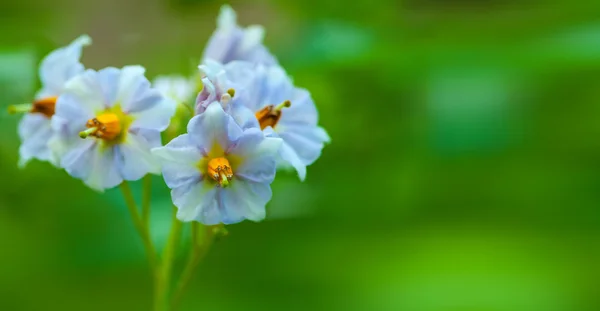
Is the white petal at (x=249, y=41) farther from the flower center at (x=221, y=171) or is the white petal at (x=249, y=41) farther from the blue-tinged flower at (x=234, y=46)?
the flower center at (x=221, y=171)

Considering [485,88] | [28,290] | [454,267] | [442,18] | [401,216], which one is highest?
[442,18]

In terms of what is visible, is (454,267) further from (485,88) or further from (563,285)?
(485,88)

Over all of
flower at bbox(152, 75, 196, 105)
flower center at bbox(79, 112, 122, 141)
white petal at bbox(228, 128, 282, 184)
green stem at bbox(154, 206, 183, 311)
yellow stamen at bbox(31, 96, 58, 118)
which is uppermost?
flower at bbox(152, 75, 196, 105)

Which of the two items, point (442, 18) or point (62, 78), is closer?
point (62, 78)

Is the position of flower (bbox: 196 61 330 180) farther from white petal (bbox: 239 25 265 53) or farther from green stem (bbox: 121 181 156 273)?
green stem (bbox: 121 181 156 273)

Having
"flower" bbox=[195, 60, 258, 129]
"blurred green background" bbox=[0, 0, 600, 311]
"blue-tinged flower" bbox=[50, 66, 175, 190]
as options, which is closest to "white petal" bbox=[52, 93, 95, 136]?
"blue-tinged flower" bbox=[50, 66, 175, 190]

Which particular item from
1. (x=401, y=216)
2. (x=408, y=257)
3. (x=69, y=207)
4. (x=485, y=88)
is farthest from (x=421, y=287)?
(x=69, y=207)
